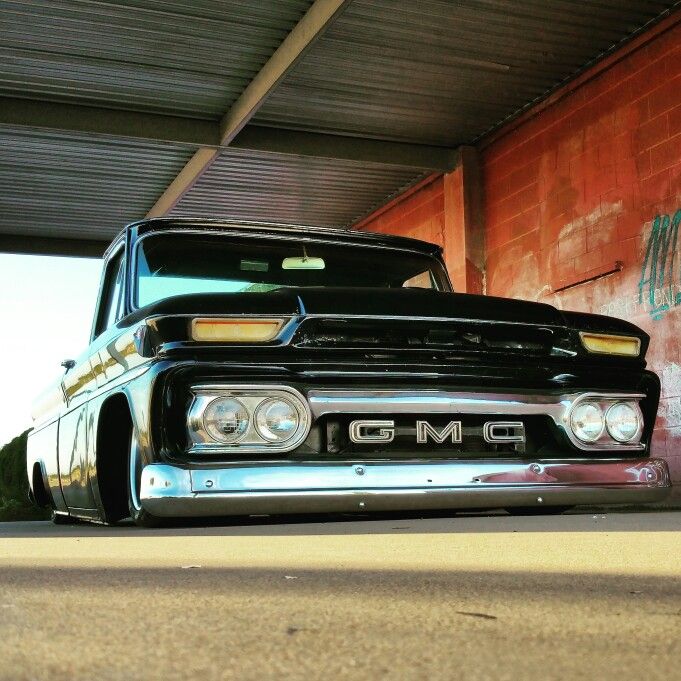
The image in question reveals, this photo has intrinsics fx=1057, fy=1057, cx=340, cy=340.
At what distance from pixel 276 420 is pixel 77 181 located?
11745 millimetres

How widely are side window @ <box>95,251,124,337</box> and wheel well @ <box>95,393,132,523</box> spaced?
68 centimetres

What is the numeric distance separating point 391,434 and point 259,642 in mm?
2258

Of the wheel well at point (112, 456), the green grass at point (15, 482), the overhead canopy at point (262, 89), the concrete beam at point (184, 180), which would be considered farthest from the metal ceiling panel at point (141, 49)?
the wheel well at point (112, 456)

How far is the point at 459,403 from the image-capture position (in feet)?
12.7

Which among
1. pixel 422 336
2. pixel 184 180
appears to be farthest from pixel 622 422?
pixel 184 180

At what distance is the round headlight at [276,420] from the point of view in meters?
3.67

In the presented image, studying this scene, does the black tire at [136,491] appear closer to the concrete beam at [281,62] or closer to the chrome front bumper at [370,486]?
the chrome front bumper at [370,486]

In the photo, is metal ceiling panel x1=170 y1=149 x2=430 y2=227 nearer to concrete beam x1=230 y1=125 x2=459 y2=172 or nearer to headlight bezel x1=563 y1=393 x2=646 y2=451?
concrete beam x1=230 y1=125 x2=459 y2=172

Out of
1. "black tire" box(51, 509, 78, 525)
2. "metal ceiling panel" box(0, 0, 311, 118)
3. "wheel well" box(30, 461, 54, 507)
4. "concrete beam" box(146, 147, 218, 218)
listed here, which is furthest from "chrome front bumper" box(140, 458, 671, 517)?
"concrete beam" box(146, 147, 218, 218)

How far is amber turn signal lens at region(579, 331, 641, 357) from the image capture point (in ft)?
13.8

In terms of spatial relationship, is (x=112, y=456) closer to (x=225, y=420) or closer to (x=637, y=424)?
(x=225, y=420)

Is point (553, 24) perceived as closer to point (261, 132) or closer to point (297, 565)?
point (261, 132)

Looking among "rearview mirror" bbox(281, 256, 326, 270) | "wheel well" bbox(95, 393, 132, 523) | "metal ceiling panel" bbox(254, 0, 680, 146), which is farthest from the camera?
"metal ceiling panel" bbox(254, 0, 680, 146)

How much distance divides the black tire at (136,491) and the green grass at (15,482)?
5482mm
